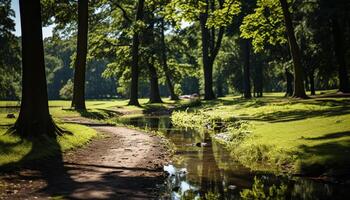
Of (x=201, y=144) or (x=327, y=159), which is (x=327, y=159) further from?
(x=201, y=144)

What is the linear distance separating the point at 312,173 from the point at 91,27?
43592 millimetres

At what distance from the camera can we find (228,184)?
11.1 metres

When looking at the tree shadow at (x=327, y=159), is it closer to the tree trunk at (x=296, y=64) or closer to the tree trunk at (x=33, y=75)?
the tree trunk at (x=33, y=75)

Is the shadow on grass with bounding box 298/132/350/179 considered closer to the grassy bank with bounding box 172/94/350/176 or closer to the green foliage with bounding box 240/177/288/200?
the grassy bank with bounding box 172/94/350/176

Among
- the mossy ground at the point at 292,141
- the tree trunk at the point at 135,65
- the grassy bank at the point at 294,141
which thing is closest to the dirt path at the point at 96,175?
the mossy ground at the point at 292,141

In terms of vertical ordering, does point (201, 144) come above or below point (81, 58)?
below

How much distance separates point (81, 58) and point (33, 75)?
1764cm

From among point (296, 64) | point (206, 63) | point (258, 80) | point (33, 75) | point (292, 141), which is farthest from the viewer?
point (258, 80)

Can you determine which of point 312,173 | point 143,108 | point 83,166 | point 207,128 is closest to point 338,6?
point 207,128

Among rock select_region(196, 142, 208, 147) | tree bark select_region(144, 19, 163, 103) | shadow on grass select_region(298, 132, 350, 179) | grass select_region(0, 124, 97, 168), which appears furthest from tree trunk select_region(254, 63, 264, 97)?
shadow on grass select_region(298, 132, 350, 179)

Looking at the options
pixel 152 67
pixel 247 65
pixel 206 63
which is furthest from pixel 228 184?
pixel 152 67

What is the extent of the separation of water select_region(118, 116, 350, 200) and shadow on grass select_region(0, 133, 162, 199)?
2.54ft

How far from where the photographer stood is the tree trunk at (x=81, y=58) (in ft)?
110

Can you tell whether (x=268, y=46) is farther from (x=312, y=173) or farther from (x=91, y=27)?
(x=312, y=173)
